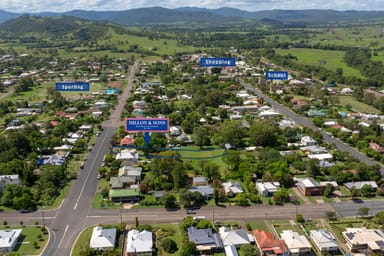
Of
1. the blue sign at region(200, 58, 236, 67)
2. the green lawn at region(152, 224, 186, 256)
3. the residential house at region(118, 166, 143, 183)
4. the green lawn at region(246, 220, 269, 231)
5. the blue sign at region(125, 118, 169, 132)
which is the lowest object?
the green lawn at region(246, 220, 269, 231)

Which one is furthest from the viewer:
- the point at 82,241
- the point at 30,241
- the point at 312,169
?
the point at 312,169

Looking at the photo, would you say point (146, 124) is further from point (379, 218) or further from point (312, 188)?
point (379, 218)

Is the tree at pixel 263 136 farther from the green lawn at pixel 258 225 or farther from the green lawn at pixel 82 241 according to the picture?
the green lawn at pixel 82 241

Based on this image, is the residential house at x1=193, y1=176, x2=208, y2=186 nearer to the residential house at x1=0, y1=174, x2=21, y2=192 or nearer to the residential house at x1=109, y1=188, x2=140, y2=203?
the residential house at x1=109, y1=188, x2=140, y2=203

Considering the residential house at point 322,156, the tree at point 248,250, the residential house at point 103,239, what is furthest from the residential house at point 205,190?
the residential house at point 322,156

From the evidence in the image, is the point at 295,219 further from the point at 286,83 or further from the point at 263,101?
the point at 286,83

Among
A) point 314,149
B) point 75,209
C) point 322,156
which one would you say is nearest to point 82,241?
point 75,209

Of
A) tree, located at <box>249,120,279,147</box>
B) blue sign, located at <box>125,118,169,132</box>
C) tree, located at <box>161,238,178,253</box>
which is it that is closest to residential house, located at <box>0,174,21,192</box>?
blue sign, located at <box>125,118,169,132</box>
